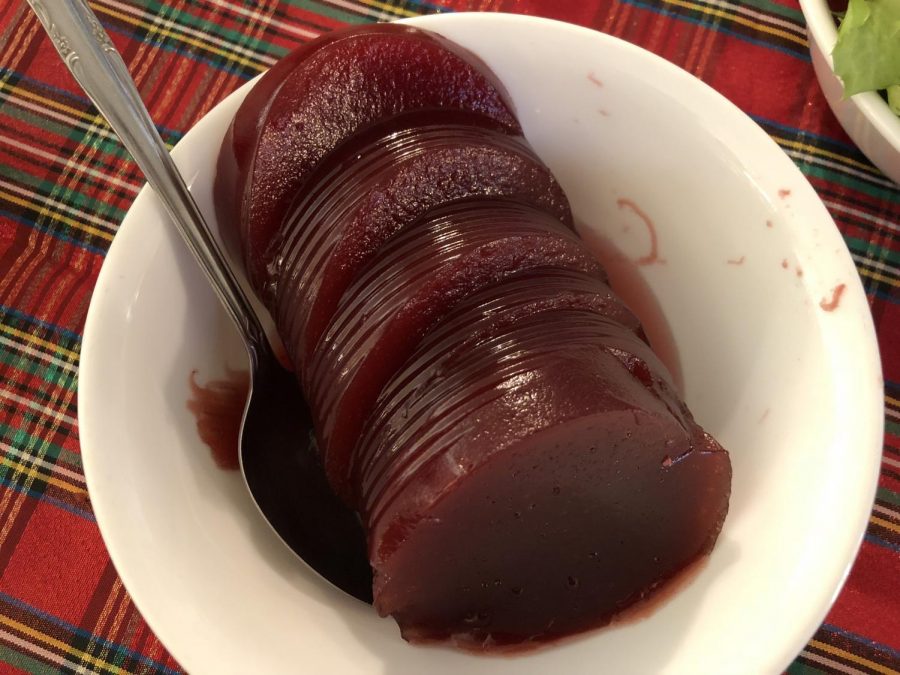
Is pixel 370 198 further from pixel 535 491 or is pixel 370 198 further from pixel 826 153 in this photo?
pixel 826 153

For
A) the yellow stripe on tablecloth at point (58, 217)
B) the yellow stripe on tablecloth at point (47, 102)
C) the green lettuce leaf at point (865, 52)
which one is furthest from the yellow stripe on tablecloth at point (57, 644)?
the green lettuce leaf at point (865, 52)

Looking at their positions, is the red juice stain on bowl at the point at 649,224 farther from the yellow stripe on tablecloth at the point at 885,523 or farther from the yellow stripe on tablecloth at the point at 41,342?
the yellow stripe on tablecloth at the point at 41,342

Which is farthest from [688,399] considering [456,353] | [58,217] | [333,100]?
[58,217]

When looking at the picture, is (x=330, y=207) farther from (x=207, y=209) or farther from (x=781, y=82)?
(x=781, y=82)

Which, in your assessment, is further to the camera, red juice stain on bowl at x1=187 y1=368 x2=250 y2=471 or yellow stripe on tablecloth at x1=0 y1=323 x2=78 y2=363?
yellow stripe on tablecloth at x1=0 y1=323 x2=78 y2=363

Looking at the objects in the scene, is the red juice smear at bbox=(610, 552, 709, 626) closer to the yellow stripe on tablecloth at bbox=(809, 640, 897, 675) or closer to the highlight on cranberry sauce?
the highlight on cranberry sauce

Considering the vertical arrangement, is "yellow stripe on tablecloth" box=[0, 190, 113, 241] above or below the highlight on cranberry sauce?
below

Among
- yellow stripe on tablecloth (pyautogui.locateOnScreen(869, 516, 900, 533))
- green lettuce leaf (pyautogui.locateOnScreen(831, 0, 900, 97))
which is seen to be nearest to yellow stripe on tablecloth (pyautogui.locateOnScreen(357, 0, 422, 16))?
green lettuce leaf (pyautogui.locateOnScreen(831, 0, 900, 97))

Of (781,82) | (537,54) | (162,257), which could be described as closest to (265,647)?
(162,257)
